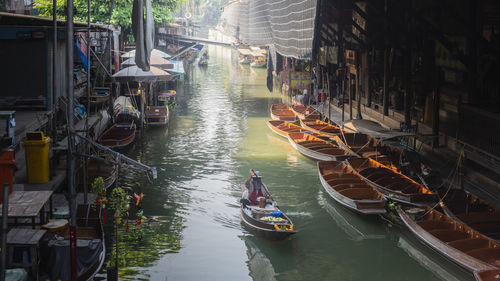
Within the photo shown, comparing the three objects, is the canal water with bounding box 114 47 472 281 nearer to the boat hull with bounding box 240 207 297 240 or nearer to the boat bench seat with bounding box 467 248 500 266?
the boat hull with bounding box 240 207 297 240

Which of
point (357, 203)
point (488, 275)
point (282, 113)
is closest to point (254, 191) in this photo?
point (357, 203)

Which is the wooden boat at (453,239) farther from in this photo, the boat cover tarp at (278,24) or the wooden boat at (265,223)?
the boat cover tarp at (278,24)

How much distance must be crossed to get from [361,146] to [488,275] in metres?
12.1

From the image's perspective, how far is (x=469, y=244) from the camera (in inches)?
498

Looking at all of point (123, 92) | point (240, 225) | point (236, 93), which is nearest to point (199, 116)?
point (123, 92)

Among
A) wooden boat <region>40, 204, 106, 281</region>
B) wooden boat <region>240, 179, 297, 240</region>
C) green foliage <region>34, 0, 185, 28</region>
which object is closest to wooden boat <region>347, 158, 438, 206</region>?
wooden boat <region>240, 179, 297, 240</region>

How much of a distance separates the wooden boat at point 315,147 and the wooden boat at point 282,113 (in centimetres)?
493

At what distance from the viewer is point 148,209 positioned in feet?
56.1

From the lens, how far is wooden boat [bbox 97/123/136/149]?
22625 millimetres

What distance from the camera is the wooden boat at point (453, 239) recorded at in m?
11.9

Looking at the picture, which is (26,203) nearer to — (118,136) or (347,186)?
(347,186)

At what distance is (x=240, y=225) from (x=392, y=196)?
429 cm

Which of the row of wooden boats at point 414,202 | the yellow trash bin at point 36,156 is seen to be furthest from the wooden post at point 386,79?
the yellow trash bin at point 36,156

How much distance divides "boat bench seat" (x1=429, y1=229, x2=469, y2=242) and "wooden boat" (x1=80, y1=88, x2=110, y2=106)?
47.1ft
